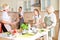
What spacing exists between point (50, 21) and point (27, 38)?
1051mm

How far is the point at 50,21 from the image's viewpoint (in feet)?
10.7

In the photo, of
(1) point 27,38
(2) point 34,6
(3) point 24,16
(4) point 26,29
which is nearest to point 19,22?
(3) point 24,16

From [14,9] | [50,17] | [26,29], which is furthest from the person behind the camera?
[14,9]

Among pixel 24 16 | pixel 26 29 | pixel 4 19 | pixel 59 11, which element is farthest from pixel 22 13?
pixel 26 29

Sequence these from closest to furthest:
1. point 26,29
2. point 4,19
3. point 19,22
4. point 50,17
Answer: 1. point 26,29
2. point 50,17
3. point 4,19
4. point 19,22

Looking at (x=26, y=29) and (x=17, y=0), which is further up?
(x=17, y=0)

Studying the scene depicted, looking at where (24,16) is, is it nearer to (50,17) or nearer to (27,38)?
(50,17)

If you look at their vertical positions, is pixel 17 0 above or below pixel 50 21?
above

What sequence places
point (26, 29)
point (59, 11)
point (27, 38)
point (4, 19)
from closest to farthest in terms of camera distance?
point (27, 38) < point (26, 29) < point (4, 19) < point (59, 11)

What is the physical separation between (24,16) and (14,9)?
46 cm

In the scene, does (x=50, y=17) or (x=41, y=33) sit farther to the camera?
(x=50, y=17)

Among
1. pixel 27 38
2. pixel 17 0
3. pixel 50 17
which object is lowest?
pixel 27 38

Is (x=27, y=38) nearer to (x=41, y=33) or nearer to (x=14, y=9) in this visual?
(x=41, y=33)

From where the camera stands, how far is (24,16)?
470 centimetres
